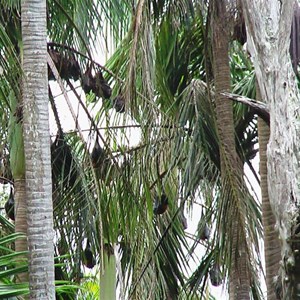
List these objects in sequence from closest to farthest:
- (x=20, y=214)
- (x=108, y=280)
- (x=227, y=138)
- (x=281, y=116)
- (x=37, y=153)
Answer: (x=281, y=116) < (x=37, y=153) < (x=108, y=280) < (x=227, y=138) < (x=20, y=214)

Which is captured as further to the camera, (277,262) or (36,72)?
(277,262)

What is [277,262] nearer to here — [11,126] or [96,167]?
[96,167]

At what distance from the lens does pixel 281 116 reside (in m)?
3.57

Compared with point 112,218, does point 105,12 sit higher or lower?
higher

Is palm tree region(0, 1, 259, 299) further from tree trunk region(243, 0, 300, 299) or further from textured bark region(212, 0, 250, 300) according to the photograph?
tree trunk region(243, 0, 300, 299)

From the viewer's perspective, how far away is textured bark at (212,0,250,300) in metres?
4.62

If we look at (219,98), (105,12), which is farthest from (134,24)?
(105,12)

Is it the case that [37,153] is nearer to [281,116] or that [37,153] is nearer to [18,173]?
[281,116]

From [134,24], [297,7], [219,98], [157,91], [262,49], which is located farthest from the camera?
[157,91]

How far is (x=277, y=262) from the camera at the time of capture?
15.7 feet

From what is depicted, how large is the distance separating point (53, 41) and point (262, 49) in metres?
2.73

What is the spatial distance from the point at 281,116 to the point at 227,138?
4.63 feet

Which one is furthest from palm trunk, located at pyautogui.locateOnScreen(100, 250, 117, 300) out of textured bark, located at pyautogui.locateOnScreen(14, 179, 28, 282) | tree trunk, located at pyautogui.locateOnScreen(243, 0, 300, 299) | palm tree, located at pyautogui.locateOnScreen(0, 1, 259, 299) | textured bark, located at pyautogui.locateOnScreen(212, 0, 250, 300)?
tree trunk, located at pyautogui.locateOnScreen(243, 0, 300, 299)

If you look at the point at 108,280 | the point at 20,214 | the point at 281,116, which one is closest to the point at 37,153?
the point at 281,116
